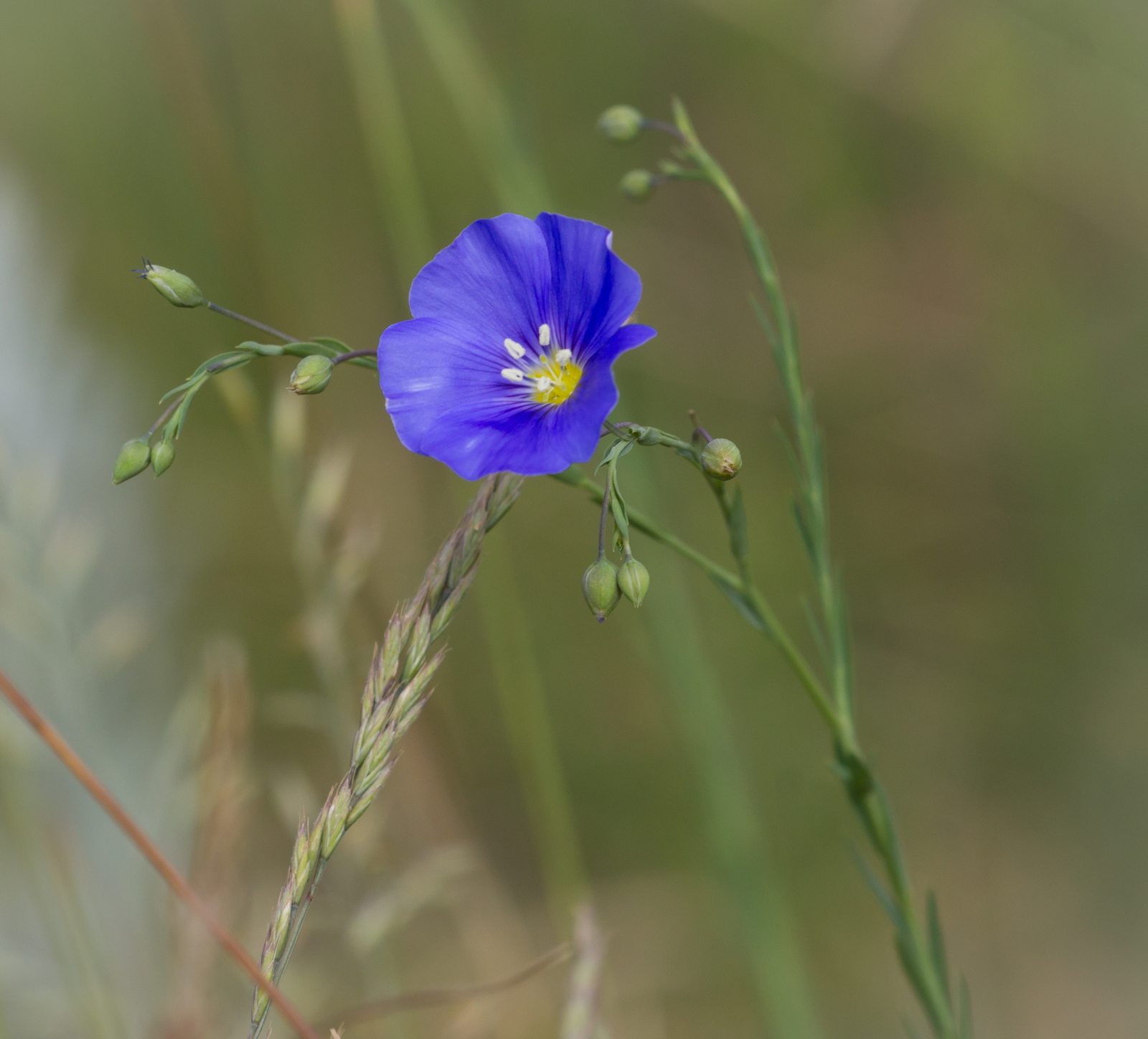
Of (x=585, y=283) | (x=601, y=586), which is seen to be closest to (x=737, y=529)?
(x=601, y=586)

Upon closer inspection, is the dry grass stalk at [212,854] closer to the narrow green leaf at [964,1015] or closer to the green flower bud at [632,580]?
the green flower bud at [632,580]

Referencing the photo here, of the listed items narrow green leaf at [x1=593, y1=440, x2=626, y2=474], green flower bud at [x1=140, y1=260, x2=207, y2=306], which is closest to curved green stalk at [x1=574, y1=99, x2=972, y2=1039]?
narrow green leaf at [x1=593, y1=440, x2=626, y2=474]

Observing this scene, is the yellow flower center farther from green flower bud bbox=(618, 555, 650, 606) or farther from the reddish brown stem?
the reddish brown stem

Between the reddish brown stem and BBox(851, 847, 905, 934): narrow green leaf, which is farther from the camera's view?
BBox(851, 847, 905, 934): narrow green leaf

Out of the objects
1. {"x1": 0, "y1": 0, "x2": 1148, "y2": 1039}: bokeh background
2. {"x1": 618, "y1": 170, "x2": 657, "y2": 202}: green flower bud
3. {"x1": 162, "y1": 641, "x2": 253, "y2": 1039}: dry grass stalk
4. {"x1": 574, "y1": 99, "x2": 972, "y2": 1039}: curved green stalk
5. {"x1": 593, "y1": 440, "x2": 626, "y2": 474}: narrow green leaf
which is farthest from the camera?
{"x1": 0, "y1": 0, "x2": 1148, "y2": 1039}: bokeh background

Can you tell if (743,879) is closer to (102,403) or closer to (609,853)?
(609,853)

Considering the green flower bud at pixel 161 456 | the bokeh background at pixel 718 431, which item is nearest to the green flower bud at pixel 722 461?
the green flower bud at pixel 161 456
